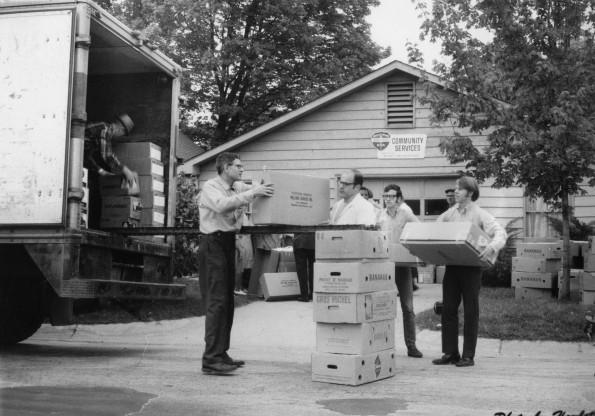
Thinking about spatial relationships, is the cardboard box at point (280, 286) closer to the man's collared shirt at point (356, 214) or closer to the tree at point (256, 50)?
the man's collared shirt at point (356, 214)

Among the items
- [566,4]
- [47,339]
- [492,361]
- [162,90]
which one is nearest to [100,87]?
[162,90]

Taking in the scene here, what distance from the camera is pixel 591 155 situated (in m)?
12.5

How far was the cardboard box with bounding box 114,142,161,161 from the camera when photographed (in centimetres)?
926

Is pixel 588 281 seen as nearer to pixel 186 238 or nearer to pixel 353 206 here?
pixel 353 206

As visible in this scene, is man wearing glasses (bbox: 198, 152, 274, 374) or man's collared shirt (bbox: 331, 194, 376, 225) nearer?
man wearing glasses (bbox: 198, 152, 274, 374)

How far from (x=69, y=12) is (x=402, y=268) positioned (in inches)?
168

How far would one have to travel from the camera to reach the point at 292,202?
283 inches

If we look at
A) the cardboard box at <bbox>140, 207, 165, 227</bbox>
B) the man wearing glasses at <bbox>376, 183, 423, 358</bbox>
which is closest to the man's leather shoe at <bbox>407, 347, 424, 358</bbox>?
the man wearing glasses at <bbox>376, 183, 423, 358</bbox>

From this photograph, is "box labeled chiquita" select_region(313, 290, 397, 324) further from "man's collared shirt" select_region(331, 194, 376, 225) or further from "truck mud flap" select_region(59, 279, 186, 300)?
"truck mud flap" select_region(59, 279, 186, 300)

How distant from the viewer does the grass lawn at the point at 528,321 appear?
9.72 m

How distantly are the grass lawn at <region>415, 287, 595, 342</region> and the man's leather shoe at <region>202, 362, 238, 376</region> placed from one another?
145 inches

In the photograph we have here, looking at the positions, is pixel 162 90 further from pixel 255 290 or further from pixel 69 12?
pixel 255 290

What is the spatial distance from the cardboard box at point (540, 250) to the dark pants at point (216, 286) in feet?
24.2

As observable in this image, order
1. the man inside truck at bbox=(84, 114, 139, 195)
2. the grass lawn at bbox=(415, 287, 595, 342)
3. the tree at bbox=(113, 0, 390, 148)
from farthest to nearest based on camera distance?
the tree at bbox=(113, 0, 390, 148) → the grass lawn at bbox=(415, 287, 595, 342) → the man inside truck at bbox=(84, 114, 139, 195)
